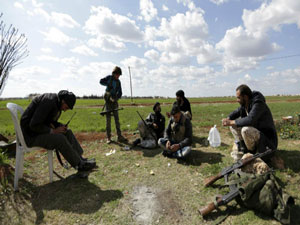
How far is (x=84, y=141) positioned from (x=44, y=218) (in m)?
4.59

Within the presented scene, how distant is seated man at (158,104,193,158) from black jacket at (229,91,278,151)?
1323 millimetres

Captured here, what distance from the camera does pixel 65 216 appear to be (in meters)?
2.96

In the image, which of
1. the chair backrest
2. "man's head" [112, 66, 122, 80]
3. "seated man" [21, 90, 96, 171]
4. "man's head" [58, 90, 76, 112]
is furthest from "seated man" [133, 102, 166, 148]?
the chair backrest

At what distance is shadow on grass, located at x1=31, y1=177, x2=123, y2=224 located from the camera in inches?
124

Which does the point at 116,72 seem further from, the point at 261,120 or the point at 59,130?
the point at 261,120

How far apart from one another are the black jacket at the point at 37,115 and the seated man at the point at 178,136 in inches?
113

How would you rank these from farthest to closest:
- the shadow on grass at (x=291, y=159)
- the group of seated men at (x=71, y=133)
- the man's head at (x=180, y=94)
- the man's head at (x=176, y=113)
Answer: the man's head at (x=180, y=94), the man's head at (x=176, y=113), the shadow on grass at (x=291, y=159), the group of seated men at (x=71, y=133)

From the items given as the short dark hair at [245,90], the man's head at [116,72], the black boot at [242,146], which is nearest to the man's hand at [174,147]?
the black boot at [242,146]

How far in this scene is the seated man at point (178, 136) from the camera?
15.8ft

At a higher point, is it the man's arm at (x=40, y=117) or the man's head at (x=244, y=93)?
the man's head at (x=244, y=93)

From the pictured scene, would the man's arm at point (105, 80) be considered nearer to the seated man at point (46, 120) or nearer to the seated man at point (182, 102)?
the seated man at point (182, 102)

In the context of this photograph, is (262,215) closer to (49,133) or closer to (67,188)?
(67,188)

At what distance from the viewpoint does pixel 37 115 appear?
3520 millimetres

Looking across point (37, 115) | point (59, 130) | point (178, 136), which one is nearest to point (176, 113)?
point (178, 136)
